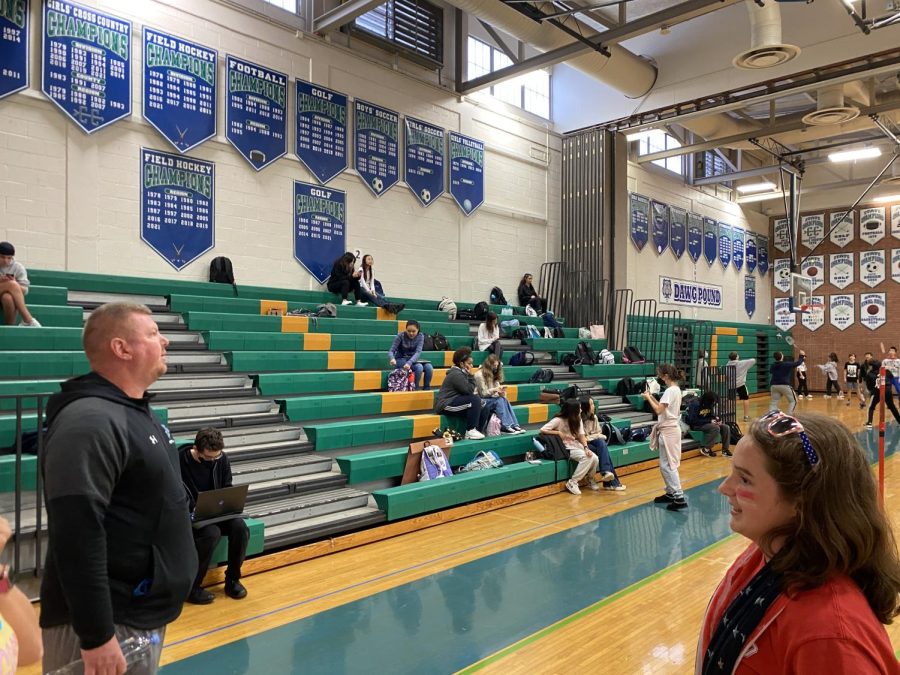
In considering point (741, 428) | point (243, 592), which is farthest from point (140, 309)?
point (741, 428)

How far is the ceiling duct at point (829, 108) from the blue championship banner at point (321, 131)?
8298 millimetres

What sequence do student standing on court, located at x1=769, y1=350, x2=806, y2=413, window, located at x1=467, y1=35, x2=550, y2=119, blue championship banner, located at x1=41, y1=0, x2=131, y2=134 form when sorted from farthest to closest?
window, located at x1=467, y1=35, x2=550, y2=119
student standing on court, located at x1=769, y1=350, x2=806, y2=413
blue championship banner, located at x1=41, y1=0, x2=131, y2=134

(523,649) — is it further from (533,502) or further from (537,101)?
(537,101)

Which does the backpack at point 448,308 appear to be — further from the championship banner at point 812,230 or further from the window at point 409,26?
the championship banner at point 812,230

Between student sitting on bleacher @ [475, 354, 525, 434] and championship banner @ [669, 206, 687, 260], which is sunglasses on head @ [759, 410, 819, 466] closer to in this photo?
student sitting on bleacher @ [475, 354, 525, 434]

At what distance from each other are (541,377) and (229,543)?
6557 mm

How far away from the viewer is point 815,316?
21.6 m

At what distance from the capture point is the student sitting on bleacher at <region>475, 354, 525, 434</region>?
8055 mm

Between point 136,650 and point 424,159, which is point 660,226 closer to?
point 424,159

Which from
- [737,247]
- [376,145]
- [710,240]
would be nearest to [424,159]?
[376,145]

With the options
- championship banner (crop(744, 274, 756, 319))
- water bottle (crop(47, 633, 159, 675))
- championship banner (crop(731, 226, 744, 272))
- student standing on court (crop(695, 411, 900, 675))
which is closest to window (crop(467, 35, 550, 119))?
championship banner (crop(731, 226, 744, 272))

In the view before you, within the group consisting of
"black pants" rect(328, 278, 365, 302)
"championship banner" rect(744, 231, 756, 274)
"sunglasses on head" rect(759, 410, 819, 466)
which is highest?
"championship banner" rect(744, 231, 756, 274)

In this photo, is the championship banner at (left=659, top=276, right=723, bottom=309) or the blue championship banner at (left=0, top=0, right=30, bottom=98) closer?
the blue championship banner at (left=0, top=0, right=30, bottom=98)

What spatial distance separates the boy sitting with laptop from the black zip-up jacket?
8.38 feet
